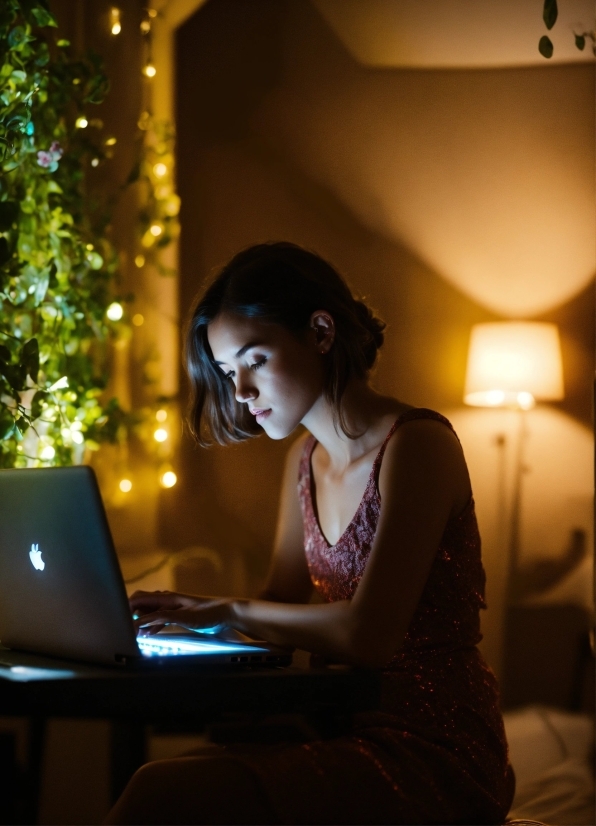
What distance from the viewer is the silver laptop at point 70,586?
102cm

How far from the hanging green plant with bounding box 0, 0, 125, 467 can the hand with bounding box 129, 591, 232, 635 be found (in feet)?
1.26

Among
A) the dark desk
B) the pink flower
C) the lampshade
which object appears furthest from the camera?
the lampshade

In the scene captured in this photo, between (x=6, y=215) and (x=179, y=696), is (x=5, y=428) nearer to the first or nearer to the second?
(x=6, y=215)

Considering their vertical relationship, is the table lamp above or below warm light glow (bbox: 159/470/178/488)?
above

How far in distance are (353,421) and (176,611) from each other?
1.56 ft

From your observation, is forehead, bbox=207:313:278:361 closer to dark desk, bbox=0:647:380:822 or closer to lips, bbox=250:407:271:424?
lips, bbox=250:407:271:424

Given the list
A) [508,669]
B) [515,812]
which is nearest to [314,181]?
[508,669]

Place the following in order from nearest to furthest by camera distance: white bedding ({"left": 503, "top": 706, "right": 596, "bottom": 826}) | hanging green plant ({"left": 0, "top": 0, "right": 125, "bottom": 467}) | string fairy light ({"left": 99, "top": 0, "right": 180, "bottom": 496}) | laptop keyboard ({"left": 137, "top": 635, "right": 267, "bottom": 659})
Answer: laptop keyboard ({"left": 137, "top": 635, "right": 267, "bottom": 659})
hanging green plant ({"left": 0, "top": 0, "right": 125, "bottom": 467})
white bedding ({"left": 503, "top": 706, "right": 596, "bottom": 826})
string fairy light ({"left": 99, "top": 0, "right": 180, "bottom": 496})

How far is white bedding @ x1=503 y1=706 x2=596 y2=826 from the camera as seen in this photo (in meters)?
1.87

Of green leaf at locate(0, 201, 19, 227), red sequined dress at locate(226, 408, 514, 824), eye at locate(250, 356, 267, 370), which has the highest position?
green leaf at locate(0, 201, 19, 227)

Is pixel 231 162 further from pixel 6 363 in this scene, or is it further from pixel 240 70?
pixel 6 363

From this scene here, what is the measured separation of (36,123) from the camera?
68.1 inches

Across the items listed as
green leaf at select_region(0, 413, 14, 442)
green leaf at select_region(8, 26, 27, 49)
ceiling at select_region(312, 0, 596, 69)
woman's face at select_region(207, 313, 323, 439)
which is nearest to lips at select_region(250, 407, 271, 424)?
woman's face at select_region(207, 313, 323, 439)

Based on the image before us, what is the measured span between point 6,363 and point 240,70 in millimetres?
1300
